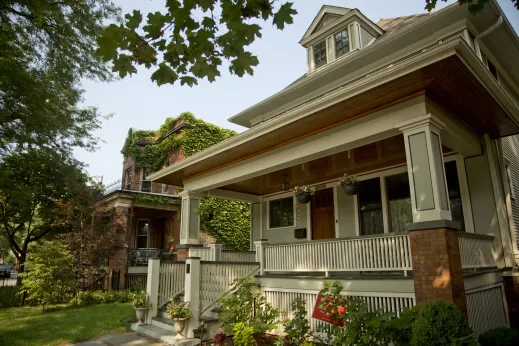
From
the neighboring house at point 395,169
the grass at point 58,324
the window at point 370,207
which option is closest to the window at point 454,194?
the neighboring house at point 395,169

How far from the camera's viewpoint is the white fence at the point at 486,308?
19.1 feet

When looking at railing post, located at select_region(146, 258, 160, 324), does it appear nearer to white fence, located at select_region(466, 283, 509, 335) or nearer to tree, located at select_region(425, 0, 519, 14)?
white fence, located at select_region(466, 283, 509, 335)

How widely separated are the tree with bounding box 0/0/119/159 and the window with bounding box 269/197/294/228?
679 centimetres

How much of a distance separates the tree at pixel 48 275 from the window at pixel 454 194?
12.1 meters

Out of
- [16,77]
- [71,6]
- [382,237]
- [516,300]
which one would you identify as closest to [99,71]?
[71,6]

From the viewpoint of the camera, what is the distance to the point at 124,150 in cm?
2247

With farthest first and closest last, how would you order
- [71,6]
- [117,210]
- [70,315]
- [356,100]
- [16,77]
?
[117,210]
[70,315]
[71,6]
[16,77]
[356,100]

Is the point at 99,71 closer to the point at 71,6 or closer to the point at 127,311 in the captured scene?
the point at 71,6

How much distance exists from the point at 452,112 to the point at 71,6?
950cm

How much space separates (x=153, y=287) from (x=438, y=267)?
6.79m

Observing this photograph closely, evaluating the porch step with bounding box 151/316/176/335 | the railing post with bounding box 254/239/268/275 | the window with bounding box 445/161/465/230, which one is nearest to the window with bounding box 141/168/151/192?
the porch step with bounding box 151/316/176/335

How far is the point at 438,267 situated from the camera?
4949 millimetres

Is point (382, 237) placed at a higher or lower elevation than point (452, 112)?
lower

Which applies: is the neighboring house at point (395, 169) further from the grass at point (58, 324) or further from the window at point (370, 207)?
the grass at point (58, 324)
